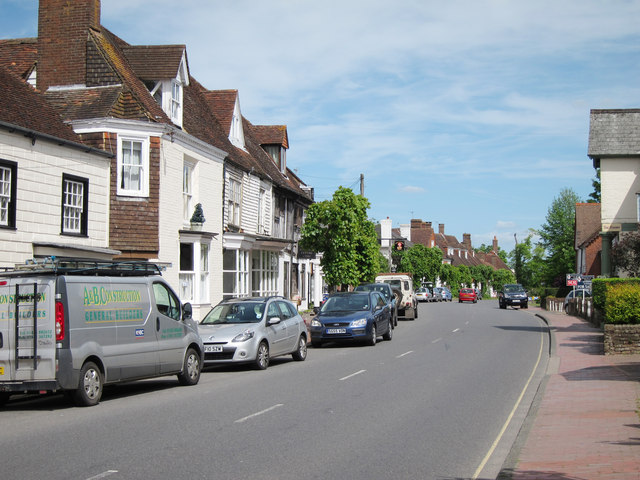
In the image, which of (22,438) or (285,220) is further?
(285,220)

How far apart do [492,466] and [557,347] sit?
47.4 ft

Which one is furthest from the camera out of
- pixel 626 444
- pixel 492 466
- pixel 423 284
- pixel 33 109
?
pixel 423 284

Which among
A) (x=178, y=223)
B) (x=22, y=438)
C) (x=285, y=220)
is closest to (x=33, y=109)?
(x=178, y=223)

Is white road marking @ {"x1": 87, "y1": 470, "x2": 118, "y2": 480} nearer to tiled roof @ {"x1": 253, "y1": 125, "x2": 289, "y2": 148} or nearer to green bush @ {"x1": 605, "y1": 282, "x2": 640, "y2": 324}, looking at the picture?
green bush @ {"x1": 605, "y1": 282, "x2": 640, "y2": 324}

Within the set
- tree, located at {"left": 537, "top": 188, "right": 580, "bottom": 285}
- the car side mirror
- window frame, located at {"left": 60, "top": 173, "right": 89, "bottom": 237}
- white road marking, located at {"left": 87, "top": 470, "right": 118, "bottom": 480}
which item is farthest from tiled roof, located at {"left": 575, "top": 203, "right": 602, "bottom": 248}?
white road marking, located at {"left": 87, "top": 470, "right": 118, "bottom": 480}

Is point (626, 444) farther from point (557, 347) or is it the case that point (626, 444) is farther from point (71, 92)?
point (71, 92)

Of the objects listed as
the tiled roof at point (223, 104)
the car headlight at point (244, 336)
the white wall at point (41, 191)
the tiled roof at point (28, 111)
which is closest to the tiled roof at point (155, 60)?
the tiled roof at point (28, 111)

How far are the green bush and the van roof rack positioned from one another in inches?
465

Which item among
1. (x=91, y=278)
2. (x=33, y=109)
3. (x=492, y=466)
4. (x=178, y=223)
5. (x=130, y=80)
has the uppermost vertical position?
(x=130, y=80)

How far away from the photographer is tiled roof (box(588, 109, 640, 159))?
3334cm

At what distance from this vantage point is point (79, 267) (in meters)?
11.7

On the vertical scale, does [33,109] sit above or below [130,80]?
below

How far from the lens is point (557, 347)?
21.0 m

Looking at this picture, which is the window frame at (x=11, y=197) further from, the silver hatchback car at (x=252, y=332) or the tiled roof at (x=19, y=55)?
the tiled roof at (x=19, y=55)
